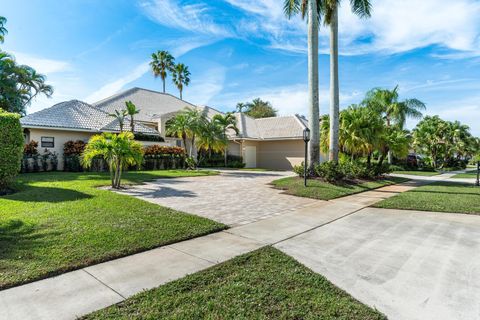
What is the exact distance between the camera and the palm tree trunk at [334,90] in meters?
14.2

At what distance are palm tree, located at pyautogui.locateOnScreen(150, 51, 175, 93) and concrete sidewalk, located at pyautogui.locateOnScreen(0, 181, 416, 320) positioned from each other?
34623 mm

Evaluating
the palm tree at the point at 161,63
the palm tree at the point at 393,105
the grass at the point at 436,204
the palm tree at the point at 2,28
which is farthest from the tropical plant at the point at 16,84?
the palm tree at the point at 393,105

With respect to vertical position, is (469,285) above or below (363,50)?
below

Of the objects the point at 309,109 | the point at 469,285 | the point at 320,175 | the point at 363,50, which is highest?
the point at 363,50

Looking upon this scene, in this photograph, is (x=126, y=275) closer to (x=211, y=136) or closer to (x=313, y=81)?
(x=313, y=81)

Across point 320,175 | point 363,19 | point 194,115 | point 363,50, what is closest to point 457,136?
point 363,50

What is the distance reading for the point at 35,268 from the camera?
3637 millimetres

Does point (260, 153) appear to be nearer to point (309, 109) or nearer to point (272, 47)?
point (272, 47)

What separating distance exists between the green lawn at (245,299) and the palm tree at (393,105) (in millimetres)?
28094

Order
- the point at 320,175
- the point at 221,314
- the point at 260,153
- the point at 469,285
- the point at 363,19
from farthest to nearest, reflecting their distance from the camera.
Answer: the point at 260,153
the point at 363,19
the point at 320,175
the point at 469,285
the point at 221,314

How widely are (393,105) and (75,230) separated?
30580 mm

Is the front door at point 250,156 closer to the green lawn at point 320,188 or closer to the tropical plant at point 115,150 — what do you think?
the green lawn at point 320,188

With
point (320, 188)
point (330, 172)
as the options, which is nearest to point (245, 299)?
point (320, 188)

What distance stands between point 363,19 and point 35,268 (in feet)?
59.7
